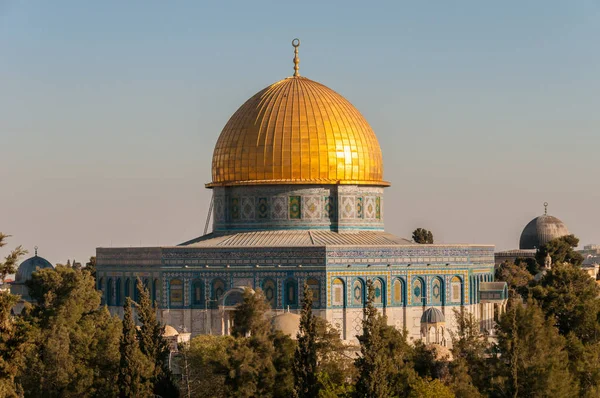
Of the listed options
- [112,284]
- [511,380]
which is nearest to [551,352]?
[511,380]

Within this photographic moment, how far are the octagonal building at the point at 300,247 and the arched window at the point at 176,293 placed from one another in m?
0.04

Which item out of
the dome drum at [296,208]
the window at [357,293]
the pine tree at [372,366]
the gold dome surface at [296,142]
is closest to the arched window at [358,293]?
the window at [357,293]

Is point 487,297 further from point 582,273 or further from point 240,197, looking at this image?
point 240,197

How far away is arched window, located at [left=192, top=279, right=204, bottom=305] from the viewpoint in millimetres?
59875

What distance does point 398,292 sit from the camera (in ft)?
196

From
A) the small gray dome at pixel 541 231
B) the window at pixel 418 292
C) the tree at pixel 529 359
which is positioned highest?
the small gray dome at pixel 541 231

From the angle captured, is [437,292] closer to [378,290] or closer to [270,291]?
[378,290]

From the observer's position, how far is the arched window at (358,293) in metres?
58.5

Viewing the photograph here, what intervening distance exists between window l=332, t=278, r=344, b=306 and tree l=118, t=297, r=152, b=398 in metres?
14.1

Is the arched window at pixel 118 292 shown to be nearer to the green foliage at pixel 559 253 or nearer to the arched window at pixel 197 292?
the arched window at pixel 197 292

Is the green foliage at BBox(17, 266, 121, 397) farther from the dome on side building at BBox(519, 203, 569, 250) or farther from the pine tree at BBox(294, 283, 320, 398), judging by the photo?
the dome on side building at BBox(519, 203, 569, 250)

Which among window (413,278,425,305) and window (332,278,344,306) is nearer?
window (332,278,344,306)

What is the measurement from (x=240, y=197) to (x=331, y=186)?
3614 millimetres

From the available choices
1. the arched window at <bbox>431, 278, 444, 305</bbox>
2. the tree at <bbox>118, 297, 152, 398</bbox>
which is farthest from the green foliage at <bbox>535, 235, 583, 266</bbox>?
the tree at <bbox>118, 297, 152, 398</bbox>
